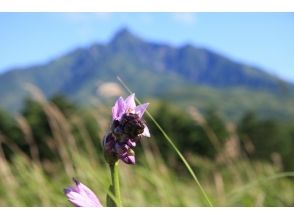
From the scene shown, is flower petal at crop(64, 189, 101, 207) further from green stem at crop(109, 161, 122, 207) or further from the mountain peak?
the mountain peak

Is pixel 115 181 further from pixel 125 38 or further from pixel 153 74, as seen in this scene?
pixel 153 74

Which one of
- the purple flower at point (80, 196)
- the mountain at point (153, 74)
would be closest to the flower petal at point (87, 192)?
the purple flower at point (80, 196)

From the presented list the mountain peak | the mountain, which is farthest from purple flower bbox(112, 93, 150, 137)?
the mountain peak

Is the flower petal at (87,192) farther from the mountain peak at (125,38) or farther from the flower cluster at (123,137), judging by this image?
the mountain peak at (125,38)

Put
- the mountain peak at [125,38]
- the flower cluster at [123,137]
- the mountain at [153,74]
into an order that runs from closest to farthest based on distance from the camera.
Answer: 1. the flower cluster at [123,137]
2. the mountain at [153,74]
3. the mountain peak at [125,38]
